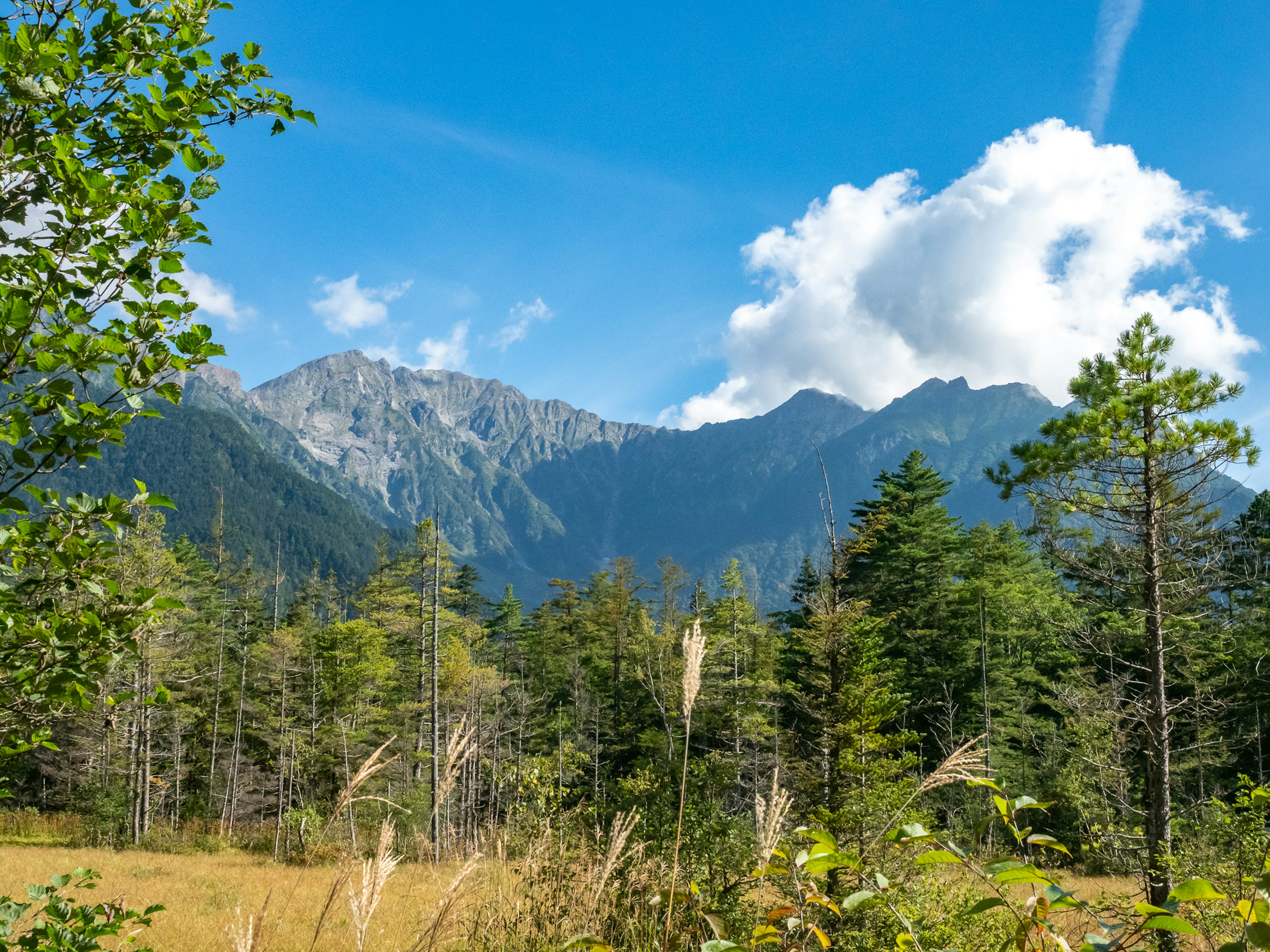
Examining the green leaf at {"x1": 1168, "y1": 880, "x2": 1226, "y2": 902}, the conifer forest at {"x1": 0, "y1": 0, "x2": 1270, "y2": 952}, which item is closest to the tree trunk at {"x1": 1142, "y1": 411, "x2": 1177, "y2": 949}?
the conifer forest at {"x1": 0, "y1": 0, "x2": 1270, "y2": 952}

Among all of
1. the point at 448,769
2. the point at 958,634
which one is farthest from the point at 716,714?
the point at 448,769

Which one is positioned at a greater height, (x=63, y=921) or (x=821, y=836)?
(x=821, y=836)

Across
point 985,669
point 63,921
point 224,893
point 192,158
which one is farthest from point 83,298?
point 985,669

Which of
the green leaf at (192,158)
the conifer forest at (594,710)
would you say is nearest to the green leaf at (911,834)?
the conifer forest at (594,710)

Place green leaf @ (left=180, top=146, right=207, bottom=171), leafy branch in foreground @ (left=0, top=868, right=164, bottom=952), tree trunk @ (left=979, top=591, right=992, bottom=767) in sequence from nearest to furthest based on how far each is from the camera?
leafy branch in foreground @ (left=0, top=868, right=164, bottom=952) → green leaf @ (left=180, top=146, right=207, bottom=171) → tree trunk @ (left=979, top=591, right=992, bottom=767)

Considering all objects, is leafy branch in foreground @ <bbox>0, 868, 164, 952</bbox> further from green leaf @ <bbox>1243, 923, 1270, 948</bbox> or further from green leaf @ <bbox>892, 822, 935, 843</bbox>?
green leaf @ <bbox>1243, 923, 1270, 948</bbox>

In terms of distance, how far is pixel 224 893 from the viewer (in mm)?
13383

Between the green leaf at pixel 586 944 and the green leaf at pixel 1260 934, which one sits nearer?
the green leaf at pixel 1260 934

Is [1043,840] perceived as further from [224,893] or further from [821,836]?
[224,893]

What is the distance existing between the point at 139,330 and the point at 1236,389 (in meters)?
12.1

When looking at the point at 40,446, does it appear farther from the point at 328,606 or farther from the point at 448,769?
the point at 328,606

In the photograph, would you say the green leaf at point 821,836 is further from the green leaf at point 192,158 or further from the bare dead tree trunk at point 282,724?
the bare dead tree trunk at point 282,724

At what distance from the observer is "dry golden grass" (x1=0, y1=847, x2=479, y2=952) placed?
8.51 m

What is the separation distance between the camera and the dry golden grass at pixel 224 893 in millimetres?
8508
